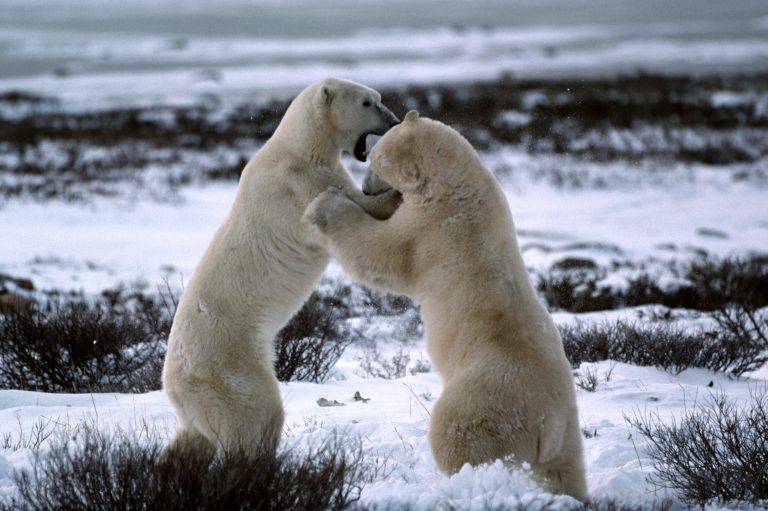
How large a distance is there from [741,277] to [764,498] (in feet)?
19.8

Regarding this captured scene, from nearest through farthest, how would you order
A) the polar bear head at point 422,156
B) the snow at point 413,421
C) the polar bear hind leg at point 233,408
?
the snow at point 413,421 < the polar bear head at point 422,156 < the polar bear hind leg at point 233,408

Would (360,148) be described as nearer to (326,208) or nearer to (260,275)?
(326,208)

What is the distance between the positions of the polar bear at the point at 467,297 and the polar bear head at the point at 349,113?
503mm

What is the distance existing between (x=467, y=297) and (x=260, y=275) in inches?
43.2

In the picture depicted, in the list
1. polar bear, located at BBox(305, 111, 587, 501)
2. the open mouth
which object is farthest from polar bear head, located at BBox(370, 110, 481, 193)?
the open mouth

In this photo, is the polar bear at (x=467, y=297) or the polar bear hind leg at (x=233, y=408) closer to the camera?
the polar bear at (x=467, y=297)

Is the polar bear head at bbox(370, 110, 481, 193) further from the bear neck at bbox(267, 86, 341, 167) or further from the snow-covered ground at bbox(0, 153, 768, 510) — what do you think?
the snow-covered ground at bbox(0, 153, 768, 510)

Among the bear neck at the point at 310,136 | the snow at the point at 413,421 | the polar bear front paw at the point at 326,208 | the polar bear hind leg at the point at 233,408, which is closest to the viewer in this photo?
the snow at the point at 413,421

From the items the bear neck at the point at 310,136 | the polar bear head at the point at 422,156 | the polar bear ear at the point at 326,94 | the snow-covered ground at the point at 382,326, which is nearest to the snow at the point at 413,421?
the snow-covered ground at the point at 382,326

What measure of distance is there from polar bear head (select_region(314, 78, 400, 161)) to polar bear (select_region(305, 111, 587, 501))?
503 mm

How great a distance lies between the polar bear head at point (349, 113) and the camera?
419 cm

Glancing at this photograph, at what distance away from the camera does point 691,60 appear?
186 feet

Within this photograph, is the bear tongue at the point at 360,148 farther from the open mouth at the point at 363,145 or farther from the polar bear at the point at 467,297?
the polar bear at the point at 467,297

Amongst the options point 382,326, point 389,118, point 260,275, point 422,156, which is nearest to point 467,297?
point 422,156
